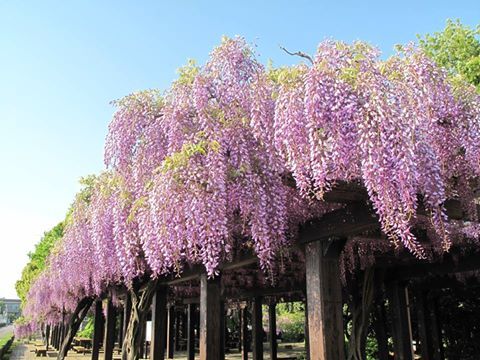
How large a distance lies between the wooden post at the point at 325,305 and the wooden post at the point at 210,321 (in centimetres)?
245

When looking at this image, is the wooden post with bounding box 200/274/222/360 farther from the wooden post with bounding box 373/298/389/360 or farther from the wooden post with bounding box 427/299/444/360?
the wooden post with bounding box 427/299/444/360

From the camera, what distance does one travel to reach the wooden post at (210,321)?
6887mm

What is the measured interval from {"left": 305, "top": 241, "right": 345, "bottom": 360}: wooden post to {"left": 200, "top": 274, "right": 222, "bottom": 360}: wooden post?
2.45 metres

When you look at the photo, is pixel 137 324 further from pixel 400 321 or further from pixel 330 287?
pixel 330 287

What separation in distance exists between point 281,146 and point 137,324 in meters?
5.53

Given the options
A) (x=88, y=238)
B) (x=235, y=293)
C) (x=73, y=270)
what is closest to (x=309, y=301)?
(x=88, y=238)

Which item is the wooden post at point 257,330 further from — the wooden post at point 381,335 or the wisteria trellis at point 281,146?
the wisteria trellis at point 281,146

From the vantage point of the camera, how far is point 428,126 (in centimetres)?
439

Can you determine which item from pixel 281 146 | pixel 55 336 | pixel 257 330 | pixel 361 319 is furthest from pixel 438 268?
pixel 55 336

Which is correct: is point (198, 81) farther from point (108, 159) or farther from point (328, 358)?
point (328, 358)

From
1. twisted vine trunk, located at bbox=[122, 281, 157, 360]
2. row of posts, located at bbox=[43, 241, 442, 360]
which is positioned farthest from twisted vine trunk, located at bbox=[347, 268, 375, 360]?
twisted vine trunk, located at bbox=[122, 281, 157, 360]

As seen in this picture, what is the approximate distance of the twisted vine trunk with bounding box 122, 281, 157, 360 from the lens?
325 inches

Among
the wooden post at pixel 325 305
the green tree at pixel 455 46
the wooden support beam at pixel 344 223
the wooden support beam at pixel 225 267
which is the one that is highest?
the green tree at pixel 455 46

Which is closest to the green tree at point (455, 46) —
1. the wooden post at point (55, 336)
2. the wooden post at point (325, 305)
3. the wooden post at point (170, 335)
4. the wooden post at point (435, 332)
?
the wooden post at point (435, 332)
